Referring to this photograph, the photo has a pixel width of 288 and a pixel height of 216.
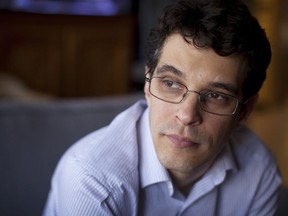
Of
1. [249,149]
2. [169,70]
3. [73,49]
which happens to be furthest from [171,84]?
[73,49]

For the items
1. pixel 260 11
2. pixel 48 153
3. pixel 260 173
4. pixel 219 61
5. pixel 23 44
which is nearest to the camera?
pixel 219 61

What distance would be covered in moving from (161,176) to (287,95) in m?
3.86

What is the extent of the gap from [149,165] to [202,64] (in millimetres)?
310

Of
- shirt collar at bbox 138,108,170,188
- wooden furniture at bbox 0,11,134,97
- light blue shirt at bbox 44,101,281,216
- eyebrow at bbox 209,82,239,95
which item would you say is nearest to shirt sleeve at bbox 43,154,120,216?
light blue shirt at bbox 44,101,281,216

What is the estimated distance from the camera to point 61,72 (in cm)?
366

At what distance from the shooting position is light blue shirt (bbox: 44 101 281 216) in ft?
3.38

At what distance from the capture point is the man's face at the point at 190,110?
1011 millimetres

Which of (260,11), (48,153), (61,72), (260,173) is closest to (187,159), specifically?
(260,173)

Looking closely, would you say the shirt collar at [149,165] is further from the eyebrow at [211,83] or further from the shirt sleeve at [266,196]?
the shirt sleeve at [266,196]

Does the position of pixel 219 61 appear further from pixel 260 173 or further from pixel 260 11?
pixel 260 11

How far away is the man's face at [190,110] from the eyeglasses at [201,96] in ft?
0.03

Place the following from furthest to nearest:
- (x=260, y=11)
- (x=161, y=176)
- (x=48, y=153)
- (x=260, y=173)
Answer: (x=260, y=11)
(x=48, y=153)
(x=260, y=173)
(x=161, y=176)

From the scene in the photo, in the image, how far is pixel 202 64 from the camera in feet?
3.30

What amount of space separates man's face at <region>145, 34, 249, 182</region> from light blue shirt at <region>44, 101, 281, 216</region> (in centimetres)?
8
